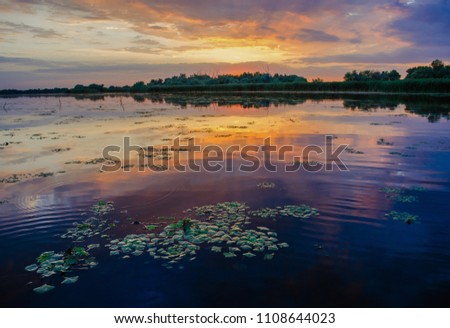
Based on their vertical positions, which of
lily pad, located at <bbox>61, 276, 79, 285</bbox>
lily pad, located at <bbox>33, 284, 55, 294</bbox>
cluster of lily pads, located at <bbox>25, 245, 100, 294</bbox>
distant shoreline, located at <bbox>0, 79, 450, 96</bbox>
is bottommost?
lily pad, located at <bbox>33, 284, 55, 294</bbox>

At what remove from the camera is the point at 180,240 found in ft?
21.1

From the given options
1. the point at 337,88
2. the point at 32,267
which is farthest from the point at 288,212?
the point at 337,88

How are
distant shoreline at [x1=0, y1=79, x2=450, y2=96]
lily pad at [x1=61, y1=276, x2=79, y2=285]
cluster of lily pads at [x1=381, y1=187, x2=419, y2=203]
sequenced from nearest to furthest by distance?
lily pad at [x1=61, y1=276, x2=79, y2=285] → cluster of lily pads at [x1=381, y1=187, x2=419, y2=203] → distant shoreline at [x1=0, y1=79, x2=450, y2=96]

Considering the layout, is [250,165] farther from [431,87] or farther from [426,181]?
[431,87]

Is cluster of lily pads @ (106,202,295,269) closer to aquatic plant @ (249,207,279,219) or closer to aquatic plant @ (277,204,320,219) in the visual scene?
aquatic plant @ (249,207,279,219)

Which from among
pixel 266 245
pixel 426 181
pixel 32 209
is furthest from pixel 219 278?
pixel 426 181

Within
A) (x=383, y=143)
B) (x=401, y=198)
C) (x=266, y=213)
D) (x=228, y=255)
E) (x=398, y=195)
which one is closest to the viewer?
(x=228, y=255)

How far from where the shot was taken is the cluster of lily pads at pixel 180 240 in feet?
18.9

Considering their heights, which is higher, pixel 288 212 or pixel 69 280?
pixel 288 212

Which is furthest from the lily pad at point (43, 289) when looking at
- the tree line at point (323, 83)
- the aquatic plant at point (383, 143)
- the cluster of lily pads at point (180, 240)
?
the tree line at point (323, 83)

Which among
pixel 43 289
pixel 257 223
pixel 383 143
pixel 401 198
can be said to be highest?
pixel 383 143

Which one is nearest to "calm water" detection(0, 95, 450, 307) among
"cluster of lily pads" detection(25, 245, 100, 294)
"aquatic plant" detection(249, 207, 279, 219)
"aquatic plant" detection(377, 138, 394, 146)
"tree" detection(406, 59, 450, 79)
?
"cluster of lily pads" detection(25, 245, 100, 294)

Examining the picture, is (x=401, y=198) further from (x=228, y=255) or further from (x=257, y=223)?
(x=228, y=255)

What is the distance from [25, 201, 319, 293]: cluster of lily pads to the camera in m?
5.75
